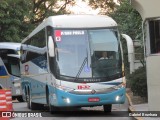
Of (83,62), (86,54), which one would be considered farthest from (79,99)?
(86,54)

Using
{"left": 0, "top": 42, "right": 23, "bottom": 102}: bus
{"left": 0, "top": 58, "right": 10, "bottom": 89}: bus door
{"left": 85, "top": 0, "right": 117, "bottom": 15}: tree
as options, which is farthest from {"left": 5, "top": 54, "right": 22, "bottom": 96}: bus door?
{"left": 85, "top": 0, "right": 117, "bottom": 15}: tree

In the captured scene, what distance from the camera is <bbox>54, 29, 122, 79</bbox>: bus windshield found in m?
17.8

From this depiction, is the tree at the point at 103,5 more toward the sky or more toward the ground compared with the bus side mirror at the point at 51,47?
more toward the sky

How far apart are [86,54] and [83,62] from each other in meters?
0.32

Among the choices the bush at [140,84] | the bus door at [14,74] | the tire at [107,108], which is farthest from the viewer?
the bus door at [14,74]

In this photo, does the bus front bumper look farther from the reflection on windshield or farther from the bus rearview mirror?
the reflection on windshield

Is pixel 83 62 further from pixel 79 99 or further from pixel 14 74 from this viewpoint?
pixel 14 74

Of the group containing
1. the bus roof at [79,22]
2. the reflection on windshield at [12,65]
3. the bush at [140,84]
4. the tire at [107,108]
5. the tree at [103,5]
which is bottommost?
the tire at [107,108]

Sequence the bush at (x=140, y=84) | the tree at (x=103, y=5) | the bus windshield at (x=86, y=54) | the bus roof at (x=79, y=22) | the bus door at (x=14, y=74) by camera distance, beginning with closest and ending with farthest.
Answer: the bus windshield at (x=86, y=54)
the bus roof at (x=79, y=22)
the bush at (x=140, y=84)
the bus door at (x=14, y=74)
the tree at (x=103, y=5)

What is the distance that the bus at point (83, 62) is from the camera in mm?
17625

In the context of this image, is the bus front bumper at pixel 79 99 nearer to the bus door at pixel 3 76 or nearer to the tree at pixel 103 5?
the bus door at pixel 3 76

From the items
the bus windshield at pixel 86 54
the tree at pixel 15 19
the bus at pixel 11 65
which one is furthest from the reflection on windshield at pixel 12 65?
the bus windshield at pixel 86 54

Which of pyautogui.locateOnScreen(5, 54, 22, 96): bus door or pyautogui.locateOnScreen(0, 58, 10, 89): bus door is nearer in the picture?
pyautogui.locateOnScreen(0, 58, 10, 89): bus door

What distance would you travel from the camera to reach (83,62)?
17.8 m
